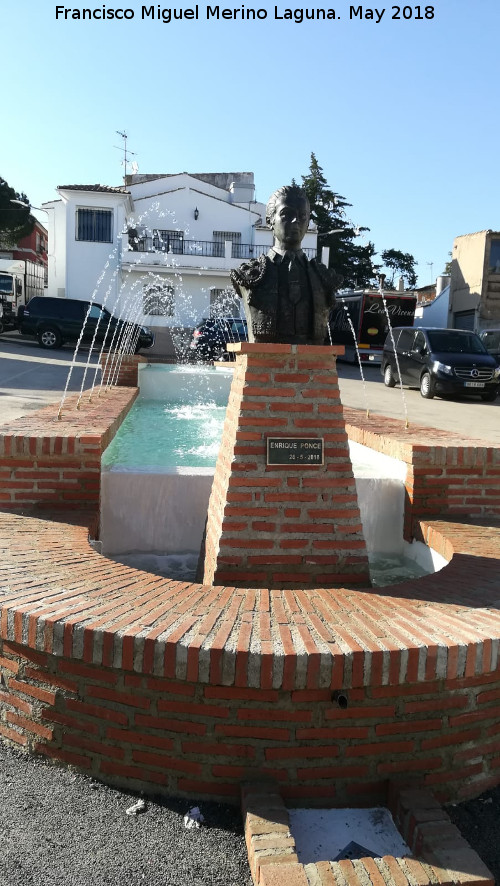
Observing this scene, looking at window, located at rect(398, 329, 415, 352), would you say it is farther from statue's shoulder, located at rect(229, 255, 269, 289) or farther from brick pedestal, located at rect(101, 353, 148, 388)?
statue's shoulder, located at rect(229, 255, 269, 289)

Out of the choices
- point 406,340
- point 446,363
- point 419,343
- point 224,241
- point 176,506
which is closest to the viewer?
point 176,506

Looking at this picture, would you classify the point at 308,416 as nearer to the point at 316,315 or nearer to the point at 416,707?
the point at 316,315

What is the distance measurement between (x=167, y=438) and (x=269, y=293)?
11.9 ft

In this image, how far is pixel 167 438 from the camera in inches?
285

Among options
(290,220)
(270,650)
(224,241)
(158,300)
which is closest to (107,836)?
(270,650)

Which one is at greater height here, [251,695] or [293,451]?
[293,451]

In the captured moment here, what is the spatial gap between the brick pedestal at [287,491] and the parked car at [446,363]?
13.1 metres

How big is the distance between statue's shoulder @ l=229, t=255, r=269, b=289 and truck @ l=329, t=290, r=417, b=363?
67.7 ft

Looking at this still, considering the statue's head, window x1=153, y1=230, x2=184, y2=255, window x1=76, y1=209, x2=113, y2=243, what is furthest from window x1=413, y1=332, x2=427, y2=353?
window x1=153, y1=230, x2=184, y2=255

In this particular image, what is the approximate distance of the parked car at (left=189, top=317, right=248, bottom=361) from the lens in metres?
20.2

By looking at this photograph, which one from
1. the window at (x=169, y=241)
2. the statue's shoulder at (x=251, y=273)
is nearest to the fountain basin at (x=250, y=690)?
the statue's shoulder at (x=251, y=273)

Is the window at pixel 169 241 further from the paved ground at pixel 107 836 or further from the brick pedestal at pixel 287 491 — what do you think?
the paved ground at pixel 107 836

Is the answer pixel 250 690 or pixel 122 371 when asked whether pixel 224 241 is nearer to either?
pixel 122 371

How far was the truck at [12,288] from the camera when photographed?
26178mm
